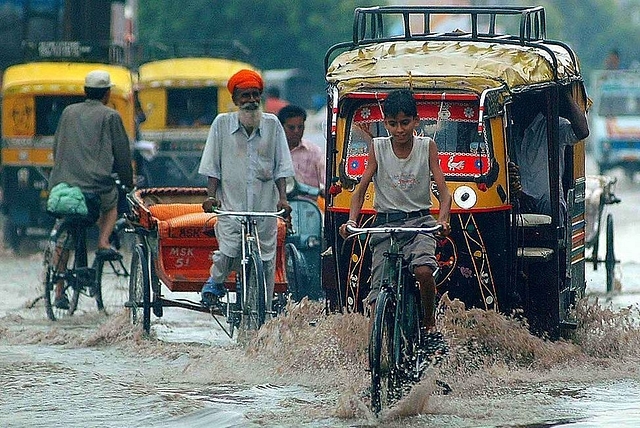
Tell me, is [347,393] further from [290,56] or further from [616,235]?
[290,56]

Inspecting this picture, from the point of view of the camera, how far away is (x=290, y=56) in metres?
53.2

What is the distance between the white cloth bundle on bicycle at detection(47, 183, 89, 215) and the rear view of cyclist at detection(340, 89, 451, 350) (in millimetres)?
4251

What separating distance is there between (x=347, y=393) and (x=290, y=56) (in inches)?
1805

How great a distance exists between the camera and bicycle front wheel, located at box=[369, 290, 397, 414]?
295 inches

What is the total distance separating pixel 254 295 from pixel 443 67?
1896 millimetres

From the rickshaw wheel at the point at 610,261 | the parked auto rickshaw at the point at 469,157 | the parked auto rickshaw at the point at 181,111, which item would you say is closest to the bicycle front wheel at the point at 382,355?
the parked auto rickshaw at the point at 469,157

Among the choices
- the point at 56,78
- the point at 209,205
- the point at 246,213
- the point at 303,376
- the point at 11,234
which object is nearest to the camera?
the point at 303,376

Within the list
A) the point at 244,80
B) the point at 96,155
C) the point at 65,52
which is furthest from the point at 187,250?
the point at 65,52

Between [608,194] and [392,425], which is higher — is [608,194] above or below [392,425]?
above

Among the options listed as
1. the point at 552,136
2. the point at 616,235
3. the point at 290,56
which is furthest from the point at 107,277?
the point at 290,56

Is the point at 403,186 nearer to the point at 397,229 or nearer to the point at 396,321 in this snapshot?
Answer: the point at 397,229

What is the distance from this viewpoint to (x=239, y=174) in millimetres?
10023

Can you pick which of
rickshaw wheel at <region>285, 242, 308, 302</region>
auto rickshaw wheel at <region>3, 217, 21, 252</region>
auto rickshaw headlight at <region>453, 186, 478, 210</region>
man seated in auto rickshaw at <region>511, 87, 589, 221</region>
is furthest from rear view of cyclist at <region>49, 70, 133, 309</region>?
auto rickshaw wheel at <region>3, 217, 21, 252</region>

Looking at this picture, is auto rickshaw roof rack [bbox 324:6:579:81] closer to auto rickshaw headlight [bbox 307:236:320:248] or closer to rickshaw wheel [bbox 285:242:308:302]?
rickshaw wheel [bbox 285:242:308:302]
